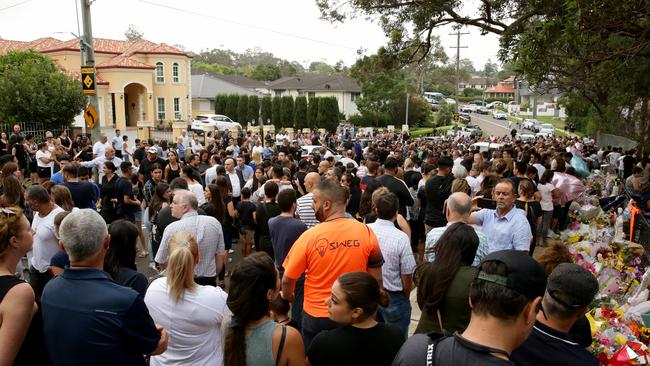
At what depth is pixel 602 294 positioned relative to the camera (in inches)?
231

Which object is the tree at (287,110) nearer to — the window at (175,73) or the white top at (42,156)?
the window at (175,73)

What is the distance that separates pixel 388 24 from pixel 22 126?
793 inches

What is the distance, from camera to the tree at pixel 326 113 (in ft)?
173

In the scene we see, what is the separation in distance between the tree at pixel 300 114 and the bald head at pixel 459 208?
164ft

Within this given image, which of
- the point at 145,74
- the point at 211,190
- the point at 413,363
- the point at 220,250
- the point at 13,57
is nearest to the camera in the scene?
the point at 413,363

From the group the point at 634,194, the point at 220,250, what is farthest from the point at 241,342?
the point at 634,194

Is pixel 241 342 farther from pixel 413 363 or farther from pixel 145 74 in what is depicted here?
pixel 145 74

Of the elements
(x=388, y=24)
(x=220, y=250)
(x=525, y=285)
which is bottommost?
(x=220, y=250)

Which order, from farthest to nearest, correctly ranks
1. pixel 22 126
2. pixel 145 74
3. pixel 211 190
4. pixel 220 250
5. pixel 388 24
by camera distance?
pixel 145 74, pixel 22 126, pixel 388 24, pixel 211 190, pixel 220 250

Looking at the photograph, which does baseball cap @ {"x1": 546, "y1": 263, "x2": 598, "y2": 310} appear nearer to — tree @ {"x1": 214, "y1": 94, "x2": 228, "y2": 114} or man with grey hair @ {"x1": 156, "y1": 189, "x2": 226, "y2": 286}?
man with grey hair @ {"x1": 156, "y1": 189, "x2": 226, "y2": 286}

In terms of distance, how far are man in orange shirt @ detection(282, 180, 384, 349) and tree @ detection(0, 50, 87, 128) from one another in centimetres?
2684

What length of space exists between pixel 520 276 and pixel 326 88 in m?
68.8

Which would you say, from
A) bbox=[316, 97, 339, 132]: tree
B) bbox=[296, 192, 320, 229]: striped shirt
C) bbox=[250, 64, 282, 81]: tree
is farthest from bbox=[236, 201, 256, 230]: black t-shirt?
bbox=[250, 64, 282, 81]: tree

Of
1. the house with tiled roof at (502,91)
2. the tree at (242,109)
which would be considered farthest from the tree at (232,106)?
the house with tiled roof at (502,91)
